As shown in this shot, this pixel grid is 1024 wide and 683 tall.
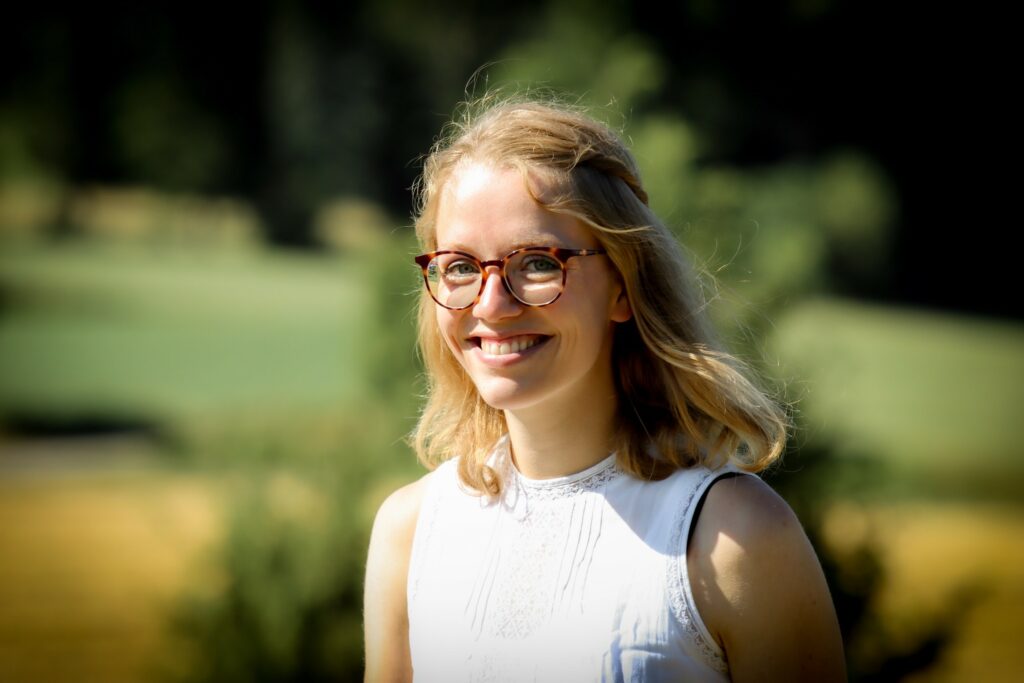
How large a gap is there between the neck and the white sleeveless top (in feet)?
0.06

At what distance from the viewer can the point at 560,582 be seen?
157 cm

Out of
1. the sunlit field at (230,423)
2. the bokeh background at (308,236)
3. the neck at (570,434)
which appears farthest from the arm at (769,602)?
the bokeh background at (308,236)

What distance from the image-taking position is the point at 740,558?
56.0 inches

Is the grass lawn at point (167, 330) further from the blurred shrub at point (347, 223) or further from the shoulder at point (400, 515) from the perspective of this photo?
the shoulder at point (400, 515)

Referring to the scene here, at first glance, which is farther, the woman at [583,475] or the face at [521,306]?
the face at [521,306]

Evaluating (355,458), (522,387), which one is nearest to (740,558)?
(522,387)

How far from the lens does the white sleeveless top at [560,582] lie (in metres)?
1.46

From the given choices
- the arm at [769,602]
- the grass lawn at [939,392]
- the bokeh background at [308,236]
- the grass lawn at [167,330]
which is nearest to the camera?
the arm at [769,602]

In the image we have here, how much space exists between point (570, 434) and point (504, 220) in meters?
0.32

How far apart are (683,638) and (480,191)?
635mm

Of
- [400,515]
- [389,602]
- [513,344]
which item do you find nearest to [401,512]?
[400,515]

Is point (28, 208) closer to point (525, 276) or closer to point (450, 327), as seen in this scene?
point (450, 327)

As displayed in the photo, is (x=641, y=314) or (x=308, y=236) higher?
(x=308, y=236)

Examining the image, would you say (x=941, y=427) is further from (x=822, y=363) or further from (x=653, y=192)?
(x=653, y=192)
